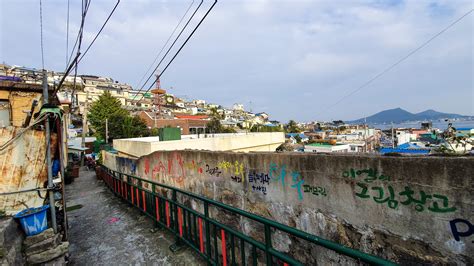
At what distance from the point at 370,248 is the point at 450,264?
2.03 ft

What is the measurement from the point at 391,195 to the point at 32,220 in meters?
4.53

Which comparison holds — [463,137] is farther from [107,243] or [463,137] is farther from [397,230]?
[107,243]

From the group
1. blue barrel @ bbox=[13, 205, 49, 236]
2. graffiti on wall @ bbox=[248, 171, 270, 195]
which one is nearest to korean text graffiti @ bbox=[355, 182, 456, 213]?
graffiti on wall @ bbox=[248, 171, 270, 195]

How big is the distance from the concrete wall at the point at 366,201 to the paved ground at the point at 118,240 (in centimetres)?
139

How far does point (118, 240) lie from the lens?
14.8 ft

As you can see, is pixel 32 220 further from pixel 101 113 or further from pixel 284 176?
pixel 101 113

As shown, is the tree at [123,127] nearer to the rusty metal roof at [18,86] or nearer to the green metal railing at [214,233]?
the rusty metal roof at [18,86]

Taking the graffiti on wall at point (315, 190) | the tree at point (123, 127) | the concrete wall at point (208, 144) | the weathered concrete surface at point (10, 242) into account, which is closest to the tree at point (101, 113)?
the tree at point (123, 127)

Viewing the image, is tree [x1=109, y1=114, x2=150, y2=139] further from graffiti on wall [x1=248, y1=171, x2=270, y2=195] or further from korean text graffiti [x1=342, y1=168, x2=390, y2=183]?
korean text graffiti [x1=342, y1=168, x2=390, y2=183]

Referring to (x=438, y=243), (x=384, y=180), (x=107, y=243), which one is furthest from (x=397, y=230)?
(x=107, y=243)

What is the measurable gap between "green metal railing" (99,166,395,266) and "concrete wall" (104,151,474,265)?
0.34 meters

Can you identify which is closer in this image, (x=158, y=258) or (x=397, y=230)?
(x=397, y=230)

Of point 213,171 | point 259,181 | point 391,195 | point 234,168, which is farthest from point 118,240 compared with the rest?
point 391,195

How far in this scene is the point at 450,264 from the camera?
69.9 inches
